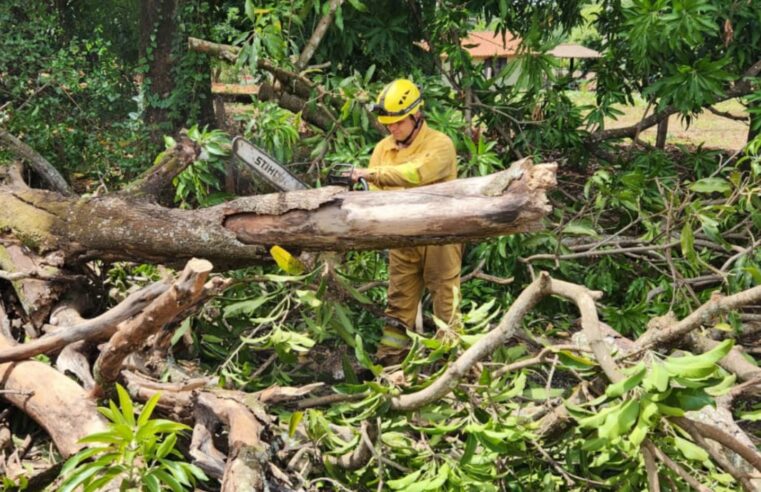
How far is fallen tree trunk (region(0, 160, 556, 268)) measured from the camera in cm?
310

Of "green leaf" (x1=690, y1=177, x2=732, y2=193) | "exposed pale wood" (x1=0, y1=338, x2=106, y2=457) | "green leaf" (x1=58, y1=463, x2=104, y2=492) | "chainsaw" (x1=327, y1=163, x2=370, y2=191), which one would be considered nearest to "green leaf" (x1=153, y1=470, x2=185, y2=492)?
"green leaf" (x1=58, y1=463, x2=104, y2=492)

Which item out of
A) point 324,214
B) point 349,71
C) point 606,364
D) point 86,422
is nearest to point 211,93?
point 349,71

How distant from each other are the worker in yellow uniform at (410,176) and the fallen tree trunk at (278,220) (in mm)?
563

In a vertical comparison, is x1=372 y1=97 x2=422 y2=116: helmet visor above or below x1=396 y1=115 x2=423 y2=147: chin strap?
above

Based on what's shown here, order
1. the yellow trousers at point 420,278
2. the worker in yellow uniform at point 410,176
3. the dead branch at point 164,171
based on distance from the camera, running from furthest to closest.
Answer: the yellow trousers at point 420,278 < the dead branch at point 164,171 < the worker in yellow uniform at point 410,176

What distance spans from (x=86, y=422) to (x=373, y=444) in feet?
3.43

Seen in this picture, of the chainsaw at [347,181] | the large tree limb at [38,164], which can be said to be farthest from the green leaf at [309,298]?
the large tree limb at [38,164]

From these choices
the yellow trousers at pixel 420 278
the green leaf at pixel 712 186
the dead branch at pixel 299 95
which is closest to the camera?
the yellow trousers at pixel 420 278

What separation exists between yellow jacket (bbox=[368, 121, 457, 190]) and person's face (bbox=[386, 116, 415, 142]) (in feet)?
0.17

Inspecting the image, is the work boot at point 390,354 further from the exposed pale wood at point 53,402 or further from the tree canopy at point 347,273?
the exposed pale wood at point 53,402

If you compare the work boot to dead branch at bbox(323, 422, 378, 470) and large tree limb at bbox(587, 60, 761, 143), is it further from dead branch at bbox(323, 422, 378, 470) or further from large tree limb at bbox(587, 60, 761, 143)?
large tree limb at bbox(587, 60, 761, 143)

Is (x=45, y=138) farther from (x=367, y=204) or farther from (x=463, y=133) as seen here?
(x=367, y=204)

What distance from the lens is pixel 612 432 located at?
216cm

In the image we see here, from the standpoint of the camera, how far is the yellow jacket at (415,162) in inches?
155
